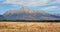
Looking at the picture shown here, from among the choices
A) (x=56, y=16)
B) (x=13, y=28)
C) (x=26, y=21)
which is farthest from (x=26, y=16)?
(x=56, y=16)

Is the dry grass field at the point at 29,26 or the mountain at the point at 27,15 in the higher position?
the mountain at the point at 27,15

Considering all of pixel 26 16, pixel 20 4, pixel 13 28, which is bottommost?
pixel 13 28

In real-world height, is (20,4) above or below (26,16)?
above

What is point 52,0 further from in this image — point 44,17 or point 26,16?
point 26,16

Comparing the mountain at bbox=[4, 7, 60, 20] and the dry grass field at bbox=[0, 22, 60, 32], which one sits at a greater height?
the mountain at bbox=[4, 7, 60, 20]
